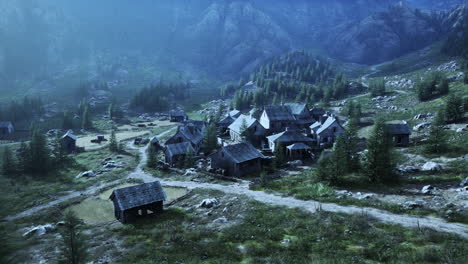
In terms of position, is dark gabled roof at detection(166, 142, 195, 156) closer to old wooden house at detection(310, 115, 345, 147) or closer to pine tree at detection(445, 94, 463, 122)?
old wooden house at detection(310, 115, 345, 147)

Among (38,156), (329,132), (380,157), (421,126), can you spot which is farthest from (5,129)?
(421,126)

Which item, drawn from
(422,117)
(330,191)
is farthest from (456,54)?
(330,191)

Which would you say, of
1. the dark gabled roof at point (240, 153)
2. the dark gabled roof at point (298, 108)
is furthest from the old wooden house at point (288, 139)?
the dark gabled roof at point (298, 108)

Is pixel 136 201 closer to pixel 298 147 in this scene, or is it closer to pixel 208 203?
pixel 208 203

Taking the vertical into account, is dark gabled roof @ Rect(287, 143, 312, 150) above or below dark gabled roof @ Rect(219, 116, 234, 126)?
below

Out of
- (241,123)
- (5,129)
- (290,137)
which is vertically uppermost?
(241,123)

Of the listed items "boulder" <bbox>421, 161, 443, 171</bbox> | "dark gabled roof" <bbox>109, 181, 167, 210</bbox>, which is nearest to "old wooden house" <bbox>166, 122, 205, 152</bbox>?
"dark gabled roof" <bbox>109, 181, 167, 210</bbox>
